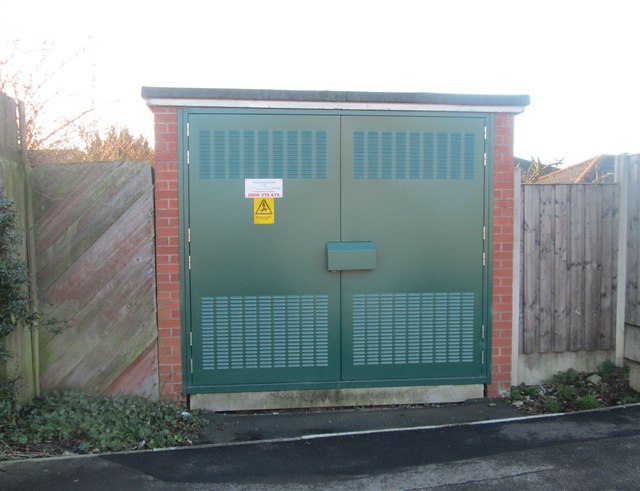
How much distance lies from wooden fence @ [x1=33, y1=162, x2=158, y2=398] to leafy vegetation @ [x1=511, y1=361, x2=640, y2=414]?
3546 mm

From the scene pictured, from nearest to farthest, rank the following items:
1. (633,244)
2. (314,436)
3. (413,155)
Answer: (314,436) → (413,155) → (633,244)

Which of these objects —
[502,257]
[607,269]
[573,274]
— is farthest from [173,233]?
[607,269]

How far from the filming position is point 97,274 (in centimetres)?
504

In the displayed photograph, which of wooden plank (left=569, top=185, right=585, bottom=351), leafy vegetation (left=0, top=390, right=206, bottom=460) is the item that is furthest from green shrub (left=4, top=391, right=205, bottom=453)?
wooden plank (left=569, top=185, right=585, bottom=351)

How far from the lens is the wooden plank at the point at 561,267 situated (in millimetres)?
5812

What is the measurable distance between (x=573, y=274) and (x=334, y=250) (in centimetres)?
262

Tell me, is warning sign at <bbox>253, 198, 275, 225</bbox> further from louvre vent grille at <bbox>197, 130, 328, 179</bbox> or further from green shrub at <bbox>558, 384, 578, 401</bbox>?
green shrub at <bbox>558, 384, 578, 401</bbox>

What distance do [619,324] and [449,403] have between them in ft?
6.66

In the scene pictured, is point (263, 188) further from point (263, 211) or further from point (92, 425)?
point (92, 425)

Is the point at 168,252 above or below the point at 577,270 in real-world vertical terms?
above

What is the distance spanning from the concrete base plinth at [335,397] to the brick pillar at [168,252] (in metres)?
0.35

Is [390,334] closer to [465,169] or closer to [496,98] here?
[465,169]

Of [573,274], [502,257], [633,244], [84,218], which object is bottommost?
[573,274]

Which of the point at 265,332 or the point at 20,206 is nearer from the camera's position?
the point at 20,206
